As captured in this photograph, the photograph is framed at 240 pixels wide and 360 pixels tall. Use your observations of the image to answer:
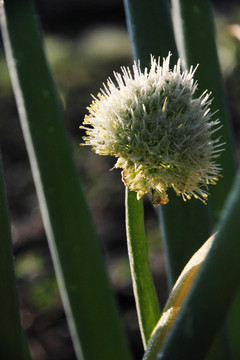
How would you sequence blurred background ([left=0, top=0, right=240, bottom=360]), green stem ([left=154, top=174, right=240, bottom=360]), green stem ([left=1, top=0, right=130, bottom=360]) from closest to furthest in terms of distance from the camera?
green stem ([left=154, top=174, right=240, bottom=360]), green stem ([left=1, top=0, right=130, bottom=360]), blurred background ([left=0, top=0, right=240, bottom=360])

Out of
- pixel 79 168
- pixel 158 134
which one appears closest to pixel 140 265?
pixel 158 134

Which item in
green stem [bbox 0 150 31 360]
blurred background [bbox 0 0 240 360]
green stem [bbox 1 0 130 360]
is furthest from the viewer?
blurred background [bbox 0 0 240 360]

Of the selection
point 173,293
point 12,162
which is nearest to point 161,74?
point 173,293

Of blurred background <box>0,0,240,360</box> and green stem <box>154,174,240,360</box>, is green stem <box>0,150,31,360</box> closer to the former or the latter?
green stem <box>154,174,240,360</box>

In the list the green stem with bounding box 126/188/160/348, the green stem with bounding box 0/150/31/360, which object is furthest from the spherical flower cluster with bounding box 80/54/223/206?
the green stem with bounding box 0/150/31/360

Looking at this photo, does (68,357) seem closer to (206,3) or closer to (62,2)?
(206,3)

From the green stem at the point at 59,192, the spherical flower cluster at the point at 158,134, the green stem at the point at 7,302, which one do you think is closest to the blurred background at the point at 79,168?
the green stem at the point at 59,192

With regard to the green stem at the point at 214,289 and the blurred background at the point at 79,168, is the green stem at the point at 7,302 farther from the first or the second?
the blurred background at the point at 79,168
